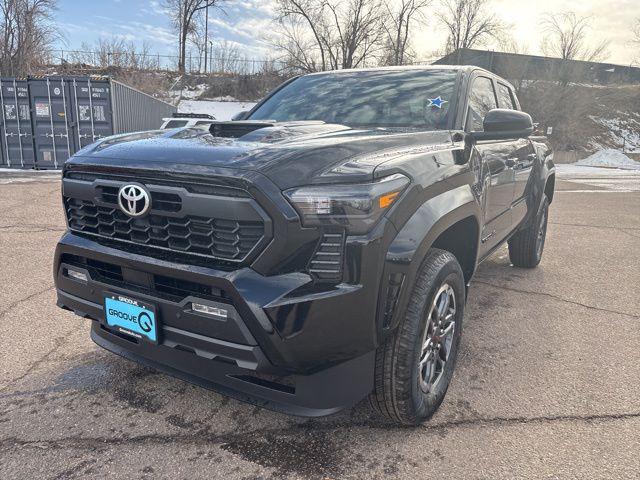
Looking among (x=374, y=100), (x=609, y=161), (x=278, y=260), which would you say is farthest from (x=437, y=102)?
(x=609, y=161)

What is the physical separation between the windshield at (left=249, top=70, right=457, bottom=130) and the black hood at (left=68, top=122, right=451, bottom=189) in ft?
1.64

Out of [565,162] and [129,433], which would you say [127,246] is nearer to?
[129,433]

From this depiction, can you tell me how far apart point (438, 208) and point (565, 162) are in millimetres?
30119

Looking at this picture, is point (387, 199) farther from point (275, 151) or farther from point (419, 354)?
point (419, 354)

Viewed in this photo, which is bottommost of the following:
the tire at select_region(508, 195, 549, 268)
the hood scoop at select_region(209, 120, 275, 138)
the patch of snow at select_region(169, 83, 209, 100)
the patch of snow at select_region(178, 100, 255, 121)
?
the tire at select_region(508, 195, 549, 268)

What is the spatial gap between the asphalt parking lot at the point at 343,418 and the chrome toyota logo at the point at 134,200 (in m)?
1.05

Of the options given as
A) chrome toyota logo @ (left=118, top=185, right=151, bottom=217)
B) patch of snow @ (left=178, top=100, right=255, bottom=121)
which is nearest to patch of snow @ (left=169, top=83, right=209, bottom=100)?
patch of snow @ (left=178, top=100, right=255, bottom=121)

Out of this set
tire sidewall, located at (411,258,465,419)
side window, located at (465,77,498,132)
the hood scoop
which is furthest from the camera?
side window, located at (465,77,498,132)

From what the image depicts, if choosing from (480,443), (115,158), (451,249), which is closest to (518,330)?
(451,249)

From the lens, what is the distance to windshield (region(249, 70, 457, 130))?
3053mm

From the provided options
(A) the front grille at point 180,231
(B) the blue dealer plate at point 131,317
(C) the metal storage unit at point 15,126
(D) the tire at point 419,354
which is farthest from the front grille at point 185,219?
(C) the metal storage unit at point 15,126

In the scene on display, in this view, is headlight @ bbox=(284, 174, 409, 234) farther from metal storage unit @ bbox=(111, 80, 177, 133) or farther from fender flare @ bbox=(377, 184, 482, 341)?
metal storage unit @ bbox=(111, 80, 177, 133)

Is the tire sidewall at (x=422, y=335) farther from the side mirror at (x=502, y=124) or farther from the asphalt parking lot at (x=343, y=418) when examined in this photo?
the side mirror at (x=502, y=124)

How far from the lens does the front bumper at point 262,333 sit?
1.75 metres
